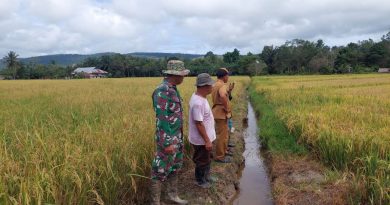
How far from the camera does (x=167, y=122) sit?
3930 millimetres

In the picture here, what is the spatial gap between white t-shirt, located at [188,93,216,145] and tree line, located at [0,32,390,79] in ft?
197

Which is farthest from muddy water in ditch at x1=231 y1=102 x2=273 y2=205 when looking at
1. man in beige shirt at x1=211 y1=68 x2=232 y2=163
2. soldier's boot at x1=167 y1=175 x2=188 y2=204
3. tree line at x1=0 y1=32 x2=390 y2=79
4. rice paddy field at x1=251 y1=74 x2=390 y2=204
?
tree line at x1=0 y1=32 x2=390 y2=79

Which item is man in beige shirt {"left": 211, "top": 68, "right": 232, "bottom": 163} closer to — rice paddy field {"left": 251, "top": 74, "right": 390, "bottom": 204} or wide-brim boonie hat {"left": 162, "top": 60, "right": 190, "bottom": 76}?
rice paddy field {"left": 251, "top": 74, "right": 390, "bottom": 204}

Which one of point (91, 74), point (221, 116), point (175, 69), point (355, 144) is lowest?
point (355, 144)

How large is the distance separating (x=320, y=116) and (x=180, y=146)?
475cm

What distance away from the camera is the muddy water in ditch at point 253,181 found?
5410mm

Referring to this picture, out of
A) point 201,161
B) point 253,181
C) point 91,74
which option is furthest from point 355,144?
point 91,74

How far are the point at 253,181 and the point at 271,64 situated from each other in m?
74.9

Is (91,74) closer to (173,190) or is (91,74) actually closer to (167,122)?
(173,190)

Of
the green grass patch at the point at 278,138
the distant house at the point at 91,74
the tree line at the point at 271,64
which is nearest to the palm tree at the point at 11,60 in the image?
the tree line at the point at 271,64

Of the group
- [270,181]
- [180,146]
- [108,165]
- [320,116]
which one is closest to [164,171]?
[180,146]

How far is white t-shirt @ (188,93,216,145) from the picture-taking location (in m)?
4.52

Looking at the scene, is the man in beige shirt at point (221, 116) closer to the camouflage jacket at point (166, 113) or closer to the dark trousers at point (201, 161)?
the dark trousers at point (201, 161)

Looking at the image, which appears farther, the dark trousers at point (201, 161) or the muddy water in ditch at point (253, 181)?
the muddy water in ditch at point (253, 181)
